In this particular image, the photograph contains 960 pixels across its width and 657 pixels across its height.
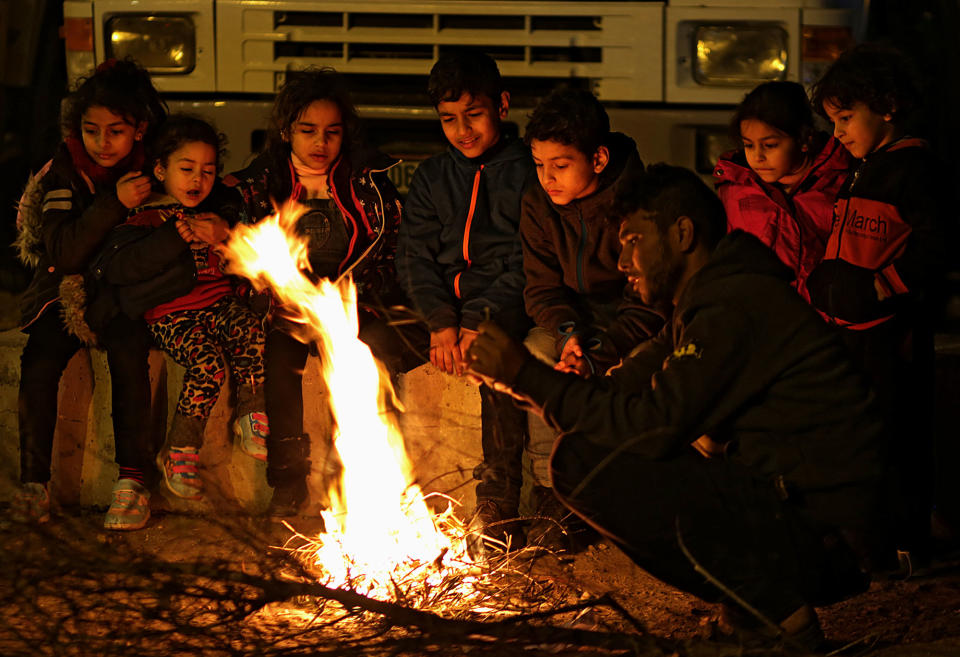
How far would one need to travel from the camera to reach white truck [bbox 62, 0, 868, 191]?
6254mm

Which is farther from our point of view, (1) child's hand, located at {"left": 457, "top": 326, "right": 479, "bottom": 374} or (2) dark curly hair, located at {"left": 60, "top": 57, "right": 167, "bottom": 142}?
(2) dark curly hair, located at {"left": 60, "top": 57, "right": 167, "bottom": 142}

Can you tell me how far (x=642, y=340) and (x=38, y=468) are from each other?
2681mm

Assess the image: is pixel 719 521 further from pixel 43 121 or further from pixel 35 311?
pixel 43 121

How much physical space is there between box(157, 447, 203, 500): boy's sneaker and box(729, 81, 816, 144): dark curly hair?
283cm

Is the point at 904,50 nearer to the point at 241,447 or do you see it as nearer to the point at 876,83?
the point at 876,83

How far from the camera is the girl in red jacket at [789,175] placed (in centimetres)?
463

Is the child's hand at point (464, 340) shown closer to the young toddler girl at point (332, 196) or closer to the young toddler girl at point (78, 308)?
the young toddler girl at point (332, 196)

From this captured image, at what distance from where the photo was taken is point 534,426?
15.0ft

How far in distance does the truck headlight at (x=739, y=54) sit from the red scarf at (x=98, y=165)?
310cm

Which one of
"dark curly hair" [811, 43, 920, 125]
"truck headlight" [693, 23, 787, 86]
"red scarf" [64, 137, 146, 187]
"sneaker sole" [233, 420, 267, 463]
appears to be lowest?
"sneaker sole" [233, 420, 267, 463]

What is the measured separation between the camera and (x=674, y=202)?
3.49 metres

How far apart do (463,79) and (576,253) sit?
0.96 m

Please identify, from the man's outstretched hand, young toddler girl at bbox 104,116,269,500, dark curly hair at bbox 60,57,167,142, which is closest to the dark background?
dark curly hair at bbox 60,57,167,142

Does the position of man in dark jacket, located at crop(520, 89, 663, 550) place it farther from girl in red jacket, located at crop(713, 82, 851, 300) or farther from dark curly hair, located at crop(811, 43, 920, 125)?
dark curly hair, located at crop(811, 43, 920, 125)
